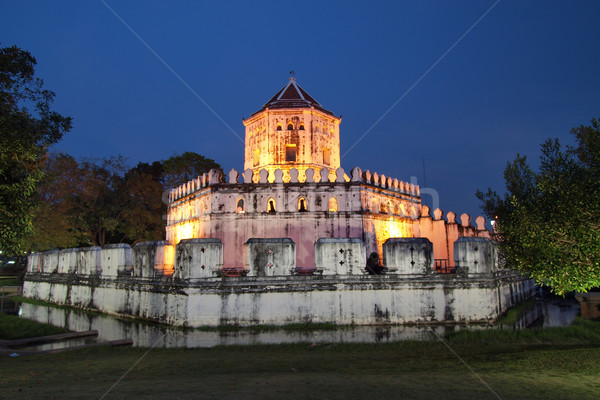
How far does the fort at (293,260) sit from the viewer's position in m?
13.0

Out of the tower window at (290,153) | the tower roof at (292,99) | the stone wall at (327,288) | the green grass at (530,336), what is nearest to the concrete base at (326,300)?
the stone wall at (327,288)

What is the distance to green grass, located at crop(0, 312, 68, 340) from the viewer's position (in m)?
12.4

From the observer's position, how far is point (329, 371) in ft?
23.9

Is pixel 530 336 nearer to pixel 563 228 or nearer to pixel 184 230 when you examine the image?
pixel 563 228

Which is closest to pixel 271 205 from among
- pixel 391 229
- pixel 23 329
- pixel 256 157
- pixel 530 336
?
pixel 256 157

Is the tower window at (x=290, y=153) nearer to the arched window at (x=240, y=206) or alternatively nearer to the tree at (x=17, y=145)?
the arched window at (x=240, y=206)

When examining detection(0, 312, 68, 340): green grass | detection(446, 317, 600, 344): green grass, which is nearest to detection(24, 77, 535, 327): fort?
detection(446, 317, 600, 344): green grass

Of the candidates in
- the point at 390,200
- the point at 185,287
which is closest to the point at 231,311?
the point at 185,287

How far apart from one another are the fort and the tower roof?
23 centimetres

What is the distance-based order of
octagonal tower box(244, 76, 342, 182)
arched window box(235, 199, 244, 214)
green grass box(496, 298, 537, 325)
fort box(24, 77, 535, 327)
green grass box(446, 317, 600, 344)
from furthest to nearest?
octagonal tower box(244, 76, 342, 182), arched window box(235, 199, 244, 214), green grass box(496, 298, 537, 325), fort box(24, 77, 535, 327), green grass box(446, 317, 600, 344)

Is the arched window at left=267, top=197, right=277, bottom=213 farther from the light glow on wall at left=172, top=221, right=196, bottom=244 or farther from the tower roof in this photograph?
the tower roof

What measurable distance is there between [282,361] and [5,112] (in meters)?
8.76

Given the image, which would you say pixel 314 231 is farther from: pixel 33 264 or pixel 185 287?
pixel 33 264

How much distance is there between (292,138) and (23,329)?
58.9ft
